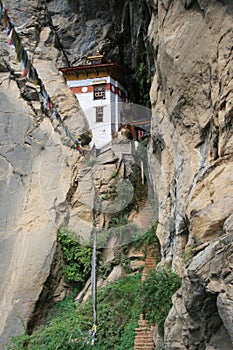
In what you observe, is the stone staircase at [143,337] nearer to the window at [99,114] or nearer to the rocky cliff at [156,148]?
the rocky cliff at [156,148]

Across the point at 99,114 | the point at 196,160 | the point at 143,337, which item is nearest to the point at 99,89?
the point at 99,114

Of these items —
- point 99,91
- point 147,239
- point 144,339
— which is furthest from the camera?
point 99,91

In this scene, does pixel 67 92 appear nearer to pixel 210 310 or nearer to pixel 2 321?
pixel 2 321

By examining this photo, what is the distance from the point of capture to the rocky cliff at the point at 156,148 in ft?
21.6

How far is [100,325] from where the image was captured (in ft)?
36.8

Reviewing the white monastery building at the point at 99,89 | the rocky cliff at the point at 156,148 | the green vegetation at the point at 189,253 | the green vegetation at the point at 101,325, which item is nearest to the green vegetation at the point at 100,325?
the green vegetation at the point at 101,325

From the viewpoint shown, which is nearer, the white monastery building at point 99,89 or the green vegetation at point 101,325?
the green vegetation at point 101,325

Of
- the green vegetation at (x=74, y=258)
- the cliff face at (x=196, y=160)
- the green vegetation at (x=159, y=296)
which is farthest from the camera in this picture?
the green vegetation at (x=74, y=258)

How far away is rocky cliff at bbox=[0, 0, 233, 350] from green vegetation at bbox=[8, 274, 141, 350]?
1064 mm

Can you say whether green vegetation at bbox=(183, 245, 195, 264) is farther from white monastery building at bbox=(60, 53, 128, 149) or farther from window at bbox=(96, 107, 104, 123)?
window at bbox=(96, 107, 104, 123)

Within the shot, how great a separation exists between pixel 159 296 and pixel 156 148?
4720 mm

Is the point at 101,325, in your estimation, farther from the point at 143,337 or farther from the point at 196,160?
the point at 196,160

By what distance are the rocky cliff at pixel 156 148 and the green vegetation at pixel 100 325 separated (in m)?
1.06

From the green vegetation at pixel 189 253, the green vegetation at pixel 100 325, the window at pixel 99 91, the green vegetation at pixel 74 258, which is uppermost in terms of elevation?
the window at pixel 99 91
